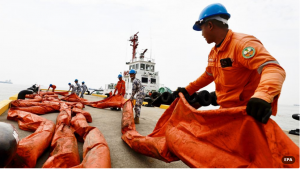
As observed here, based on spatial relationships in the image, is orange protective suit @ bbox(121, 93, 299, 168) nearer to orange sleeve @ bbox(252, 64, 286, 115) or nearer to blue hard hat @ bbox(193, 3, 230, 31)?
orange sleeve @ bbox(252, 64, 286, 115)

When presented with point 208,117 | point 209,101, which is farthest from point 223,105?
point 209,101

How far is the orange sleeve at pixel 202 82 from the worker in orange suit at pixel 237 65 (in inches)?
2.8

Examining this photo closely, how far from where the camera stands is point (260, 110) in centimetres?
88

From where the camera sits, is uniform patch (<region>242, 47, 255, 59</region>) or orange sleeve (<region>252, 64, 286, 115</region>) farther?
uniform patch (<region>242, 47, 255, 59</region>)

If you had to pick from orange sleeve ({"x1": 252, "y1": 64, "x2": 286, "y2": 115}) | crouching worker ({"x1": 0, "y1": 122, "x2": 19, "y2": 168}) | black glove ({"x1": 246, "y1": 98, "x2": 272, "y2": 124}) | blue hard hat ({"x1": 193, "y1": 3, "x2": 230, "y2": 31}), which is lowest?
crouching worker ({"x1": 0, "y1": 122, "x2": 19, "y2": 168})

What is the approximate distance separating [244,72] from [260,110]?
696mm

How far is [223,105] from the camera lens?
5.64 ft

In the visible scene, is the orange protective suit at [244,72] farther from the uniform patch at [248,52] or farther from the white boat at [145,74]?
the white boat at [145,74]

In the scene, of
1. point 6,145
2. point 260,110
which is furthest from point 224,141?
point 6,145

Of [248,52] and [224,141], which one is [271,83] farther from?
[224,141]

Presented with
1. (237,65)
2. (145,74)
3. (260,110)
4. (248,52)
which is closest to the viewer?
(260,110)

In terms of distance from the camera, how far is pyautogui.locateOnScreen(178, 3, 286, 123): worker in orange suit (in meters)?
0.99

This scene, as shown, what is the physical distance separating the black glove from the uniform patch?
48cm

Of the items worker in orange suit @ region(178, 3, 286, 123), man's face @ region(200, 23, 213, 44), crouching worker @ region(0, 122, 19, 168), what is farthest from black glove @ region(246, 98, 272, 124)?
crouching worker @ region(0, 122, 19, 168)
